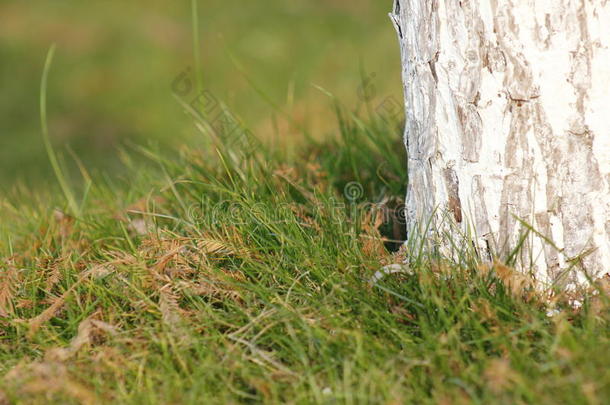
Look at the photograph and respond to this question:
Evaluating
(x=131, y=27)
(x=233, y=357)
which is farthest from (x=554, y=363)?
(x=131, y=27)

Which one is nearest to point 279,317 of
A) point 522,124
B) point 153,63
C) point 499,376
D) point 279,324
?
point 279,324

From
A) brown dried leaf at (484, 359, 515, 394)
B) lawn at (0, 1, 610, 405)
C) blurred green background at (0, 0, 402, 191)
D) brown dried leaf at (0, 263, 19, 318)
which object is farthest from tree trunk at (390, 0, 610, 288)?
blurred green background at (0, 0, 402, 191)

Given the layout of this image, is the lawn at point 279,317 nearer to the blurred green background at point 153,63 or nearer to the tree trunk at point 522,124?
the tree trunk at point 522,124

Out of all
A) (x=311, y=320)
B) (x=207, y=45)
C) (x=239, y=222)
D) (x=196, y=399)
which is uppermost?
(x=207, y=45)

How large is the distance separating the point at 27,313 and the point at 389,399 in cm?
120

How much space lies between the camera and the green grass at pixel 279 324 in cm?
167

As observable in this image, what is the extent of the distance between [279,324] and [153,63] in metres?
5.94

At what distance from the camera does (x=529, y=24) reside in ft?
6.24

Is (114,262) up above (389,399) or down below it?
above

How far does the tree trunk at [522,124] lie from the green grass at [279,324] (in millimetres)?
177

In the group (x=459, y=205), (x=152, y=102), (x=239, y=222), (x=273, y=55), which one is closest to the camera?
(x=459, y=205)

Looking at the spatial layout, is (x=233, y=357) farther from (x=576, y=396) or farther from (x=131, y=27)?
(x=131, y=27)

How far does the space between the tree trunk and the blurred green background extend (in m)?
3.38

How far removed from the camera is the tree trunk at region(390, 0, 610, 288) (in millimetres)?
1909
